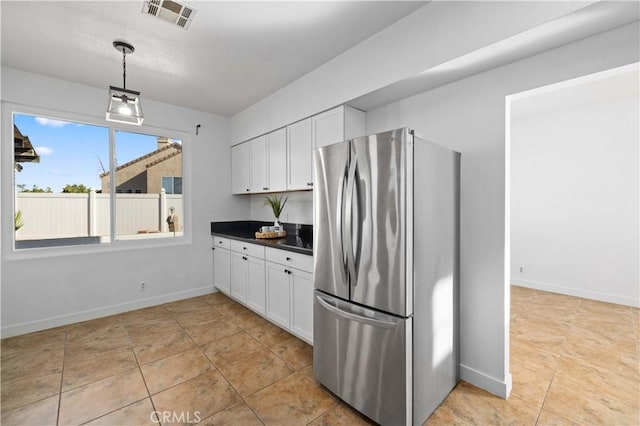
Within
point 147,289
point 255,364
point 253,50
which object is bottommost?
point 255,364

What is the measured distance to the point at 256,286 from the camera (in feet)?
10.7

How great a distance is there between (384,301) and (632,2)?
1953mm

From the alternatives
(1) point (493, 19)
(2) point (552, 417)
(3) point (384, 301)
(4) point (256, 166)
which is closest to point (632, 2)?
(1) point (493, 19)

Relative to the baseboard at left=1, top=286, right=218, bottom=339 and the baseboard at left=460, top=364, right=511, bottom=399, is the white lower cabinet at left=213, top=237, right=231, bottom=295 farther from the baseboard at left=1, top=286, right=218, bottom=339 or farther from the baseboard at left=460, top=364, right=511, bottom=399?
the baseboard at left=460, top=364, right=511, bottom=399

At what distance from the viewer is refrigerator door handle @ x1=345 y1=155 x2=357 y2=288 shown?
1797 mm

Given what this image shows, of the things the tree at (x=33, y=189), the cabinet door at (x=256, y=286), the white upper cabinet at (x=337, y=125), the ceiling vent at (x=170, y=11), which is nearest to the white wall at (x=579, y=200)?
the white upper cabinet at (x=337, y=125)

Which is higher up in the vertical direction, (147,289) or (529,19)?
(529,19)

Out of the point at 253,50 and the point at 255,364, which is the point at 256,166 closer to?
the point at 253,50

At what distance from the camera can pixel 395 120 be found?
102 inches

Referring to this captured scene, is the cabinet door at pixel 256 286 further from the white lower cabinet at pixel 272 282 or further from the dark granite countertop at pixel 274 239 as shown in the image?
the dark granite countertop at pixel 274 239

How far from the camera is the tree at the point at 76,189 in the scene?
129 inches

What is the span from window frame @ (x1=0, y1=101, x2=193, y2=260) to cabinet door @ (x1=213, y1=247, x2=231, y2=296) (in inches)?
18.2

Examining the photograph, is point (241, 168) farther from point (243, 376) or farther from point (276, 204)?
point (243, 376)

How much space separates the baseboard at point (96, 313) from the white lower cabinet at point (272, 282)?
0.52 meters
